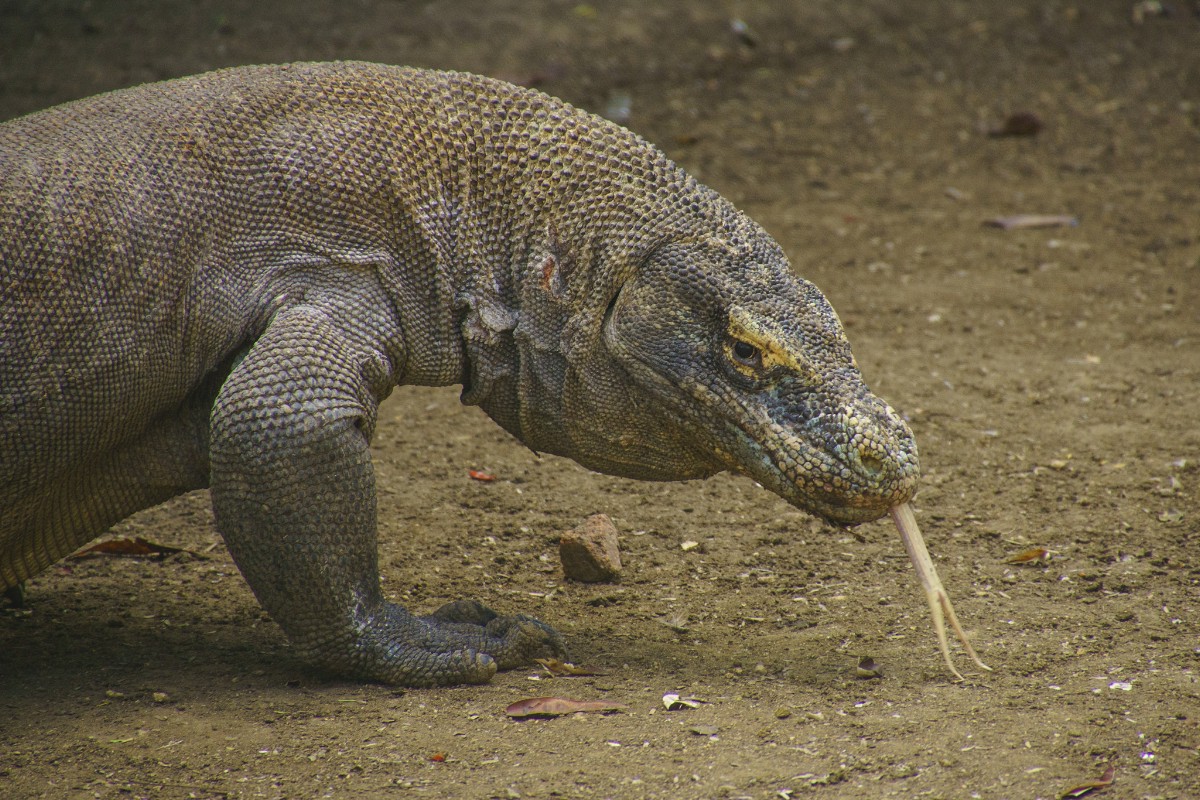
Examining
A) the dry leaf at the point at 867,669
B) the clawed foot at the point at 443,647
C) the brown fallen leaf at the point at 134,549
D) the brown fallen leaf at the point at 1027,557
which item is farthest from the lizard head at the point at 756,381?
the brown fallen leaf at the point at 134,549

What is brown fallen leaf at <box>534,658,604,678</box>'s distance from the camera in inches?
144

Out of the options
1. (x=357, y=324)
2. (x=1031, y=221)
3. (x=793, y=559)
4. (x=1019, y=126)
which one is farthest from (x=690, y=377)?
(x=1019, y=126)

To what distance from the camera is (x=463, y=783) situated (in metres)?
3.03

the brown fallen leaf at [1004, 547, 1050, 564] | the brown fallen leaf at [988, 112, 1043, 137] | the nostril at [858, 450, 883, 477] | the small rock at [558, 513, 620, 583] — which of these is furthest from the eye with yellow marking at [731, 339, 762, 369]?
the brown fallen leaf at [988, 112, 1043, 137]

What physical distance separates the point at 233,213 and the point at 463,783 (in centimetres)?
164

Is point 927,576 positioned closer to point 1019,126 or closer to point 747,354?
point 747,354

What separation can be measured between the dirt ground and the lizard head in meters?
0.63

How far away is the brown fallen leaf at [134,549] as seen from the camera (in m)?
4.76

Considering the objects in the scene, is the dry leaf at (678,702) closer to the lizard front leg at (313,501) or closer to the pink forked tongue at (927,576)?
the lizard front leg at (313,501)

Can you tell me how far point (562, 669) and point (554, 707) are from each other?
27cm

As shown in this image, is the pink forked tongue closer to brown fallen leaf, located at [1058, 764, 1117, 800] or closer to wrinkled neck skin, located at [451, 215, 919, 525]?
wrinkled neck skin, located at [451, 215, 919, 525]

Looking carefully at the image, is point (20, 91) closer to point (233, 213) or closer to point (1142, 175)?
point (233, 213)

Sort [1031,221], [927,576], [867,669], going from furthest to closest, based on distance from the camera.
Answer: [1031,221] → [867,669] → [927,576]

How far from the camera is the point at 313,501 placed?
11.0 ft
